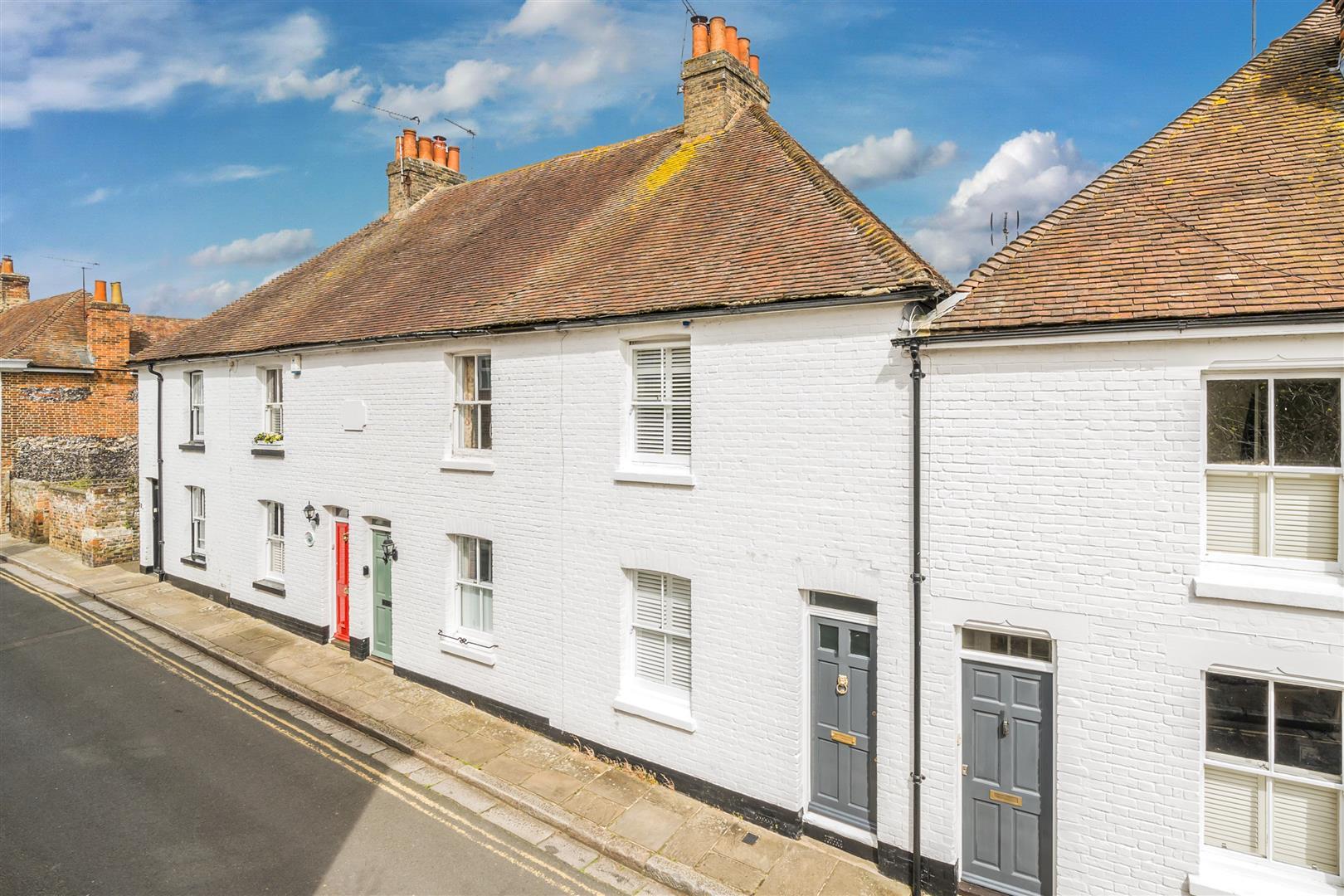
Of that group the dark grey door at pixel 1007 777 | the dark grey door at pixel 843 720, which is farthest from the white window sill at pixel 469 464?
the dark grey door at pixel 1007 777

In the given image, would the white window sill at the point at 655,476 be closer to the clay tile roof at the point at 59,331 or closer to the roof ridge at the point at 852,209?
the roof ridge at the point at 852,209

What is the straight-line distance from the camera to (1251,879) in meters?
5.97

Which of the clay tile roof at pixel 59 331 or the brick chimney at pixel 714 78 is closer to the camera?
the brick chimney at pixel 714 78

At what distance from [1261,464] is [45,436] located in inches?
1285

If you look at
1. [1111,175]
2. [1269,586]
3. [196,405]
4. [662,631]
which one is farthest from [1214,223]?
[196,405]

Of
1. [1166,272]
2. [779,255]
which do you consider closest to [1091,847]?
[1166,272]

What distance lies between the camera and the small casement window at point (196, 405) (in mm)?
17370

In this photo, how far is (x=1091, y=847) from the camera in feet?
21.2

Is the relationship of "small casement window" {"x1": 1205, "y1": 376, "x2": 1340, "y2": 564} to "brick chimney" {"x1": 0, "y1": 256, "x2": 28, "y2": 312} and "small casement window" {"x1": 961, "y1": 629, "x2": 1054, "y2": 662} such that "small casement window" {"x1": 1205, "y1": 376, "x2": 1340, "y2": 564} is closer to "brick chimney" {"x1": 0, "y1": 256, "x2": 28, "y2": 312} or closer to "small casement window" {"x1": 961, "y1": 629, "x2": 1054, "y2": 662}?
"small casement window" {"x1": 961, "y1": 629, "x2": 1054, "y2": 662}

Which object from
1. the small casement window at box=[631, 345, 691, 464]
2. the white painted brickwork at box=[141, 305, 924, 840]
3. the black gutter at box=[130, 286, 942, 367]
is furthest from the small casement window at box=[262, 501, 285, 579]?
the small casement window at box=[631, 345, 691, 464]

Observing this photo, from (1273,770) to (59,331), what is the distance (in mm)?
34962

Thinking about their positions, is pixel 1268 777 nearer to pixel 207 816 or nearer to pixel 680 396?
pixel 680 396

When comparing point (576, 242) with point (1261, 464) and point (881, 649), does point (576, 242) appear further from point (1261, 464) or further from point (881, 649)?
point (1261, 464)

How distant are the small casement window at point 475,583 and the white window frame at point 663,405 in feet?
11.0
